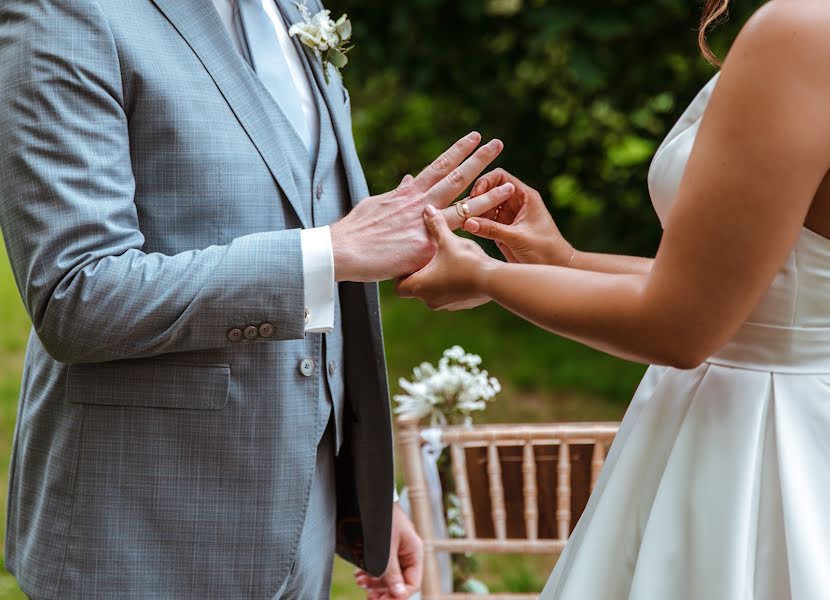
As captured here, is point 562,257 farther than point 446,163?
Yes

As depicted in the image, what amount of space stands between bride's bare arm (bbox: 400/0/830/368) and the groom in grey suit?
43 cm

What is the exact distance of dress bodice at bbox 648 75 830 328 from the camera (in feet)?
4.71

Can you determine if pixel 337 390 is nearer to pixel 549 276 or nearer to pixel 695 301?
pixel 549 276

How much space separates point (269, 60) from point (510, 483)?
1.13 meters

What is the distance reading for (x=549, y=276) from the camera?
1.52 metres

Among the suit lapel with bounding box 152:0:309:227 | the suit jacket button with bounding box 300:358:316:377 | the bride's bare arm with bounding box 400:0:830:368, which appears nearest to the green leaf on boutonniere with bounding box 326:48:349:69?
the suit lapel with bounding box 152:0:309:227

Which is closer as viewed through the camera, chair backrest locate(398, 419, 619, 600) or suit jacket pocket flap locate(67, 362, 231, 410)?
suit jacket pocket flap locate(67, 362, 231, 410)

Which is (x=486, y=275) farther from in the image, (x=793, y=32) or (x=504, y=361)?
(x=504, y=361)

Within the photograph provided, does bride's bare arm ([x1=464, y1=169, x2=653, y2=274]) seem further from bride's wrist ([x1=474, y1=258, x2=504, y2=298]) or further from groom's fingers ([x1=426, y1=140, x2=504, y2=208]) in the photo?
bride's wrist ([x1=474, y1=258, x2=504, y2=298])

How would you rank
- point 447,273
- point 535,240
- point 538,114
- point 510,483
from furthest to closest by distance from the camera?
point 538,114 → point 510,483 → point 535,240 → point 447,273

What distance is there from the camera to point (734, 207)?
1.31 meters

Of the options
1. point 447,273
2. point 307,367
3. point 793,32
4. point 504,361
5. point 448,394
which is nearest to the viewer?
point 793,32

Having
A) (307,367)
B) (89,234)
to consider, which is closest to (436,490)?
(307,367)

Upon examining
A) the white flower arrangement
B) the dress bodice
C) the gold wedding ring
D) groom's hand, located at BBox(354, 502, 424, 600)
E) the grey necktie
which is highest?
the grey necktie
